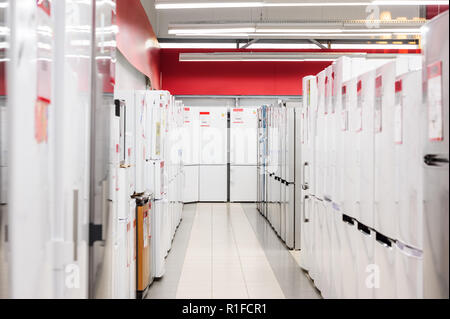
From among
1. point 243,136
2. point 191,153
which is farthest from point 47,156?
point 243,136

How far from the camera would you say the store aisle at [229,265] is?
446cm

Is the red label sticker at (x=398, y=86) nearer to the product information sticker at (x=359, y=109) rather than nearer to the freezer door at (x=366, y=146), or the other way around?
the freezer door at (x=366, y=146)

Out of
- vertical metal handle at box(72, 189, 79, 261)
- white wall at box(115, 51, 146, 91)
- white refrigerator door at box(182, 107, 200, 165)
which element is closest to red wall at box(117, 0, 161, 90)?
white wall at box(115, 51, 146, 91)

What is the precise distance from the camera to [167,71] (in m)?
12.1

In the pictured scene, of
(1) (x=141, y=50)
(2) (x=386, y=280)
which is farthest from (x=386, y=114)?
(1) (x=141, y=50)

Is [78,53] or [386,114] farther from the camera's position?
[386,114]

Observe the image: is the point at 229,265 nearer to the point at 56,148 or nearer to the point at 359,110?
the point at 359,110

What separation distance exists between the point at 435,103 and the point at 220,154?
9584 mm

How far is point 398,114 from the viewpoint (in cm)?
249

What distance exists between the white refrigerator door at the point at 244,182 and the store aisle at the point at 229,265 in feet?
8.93

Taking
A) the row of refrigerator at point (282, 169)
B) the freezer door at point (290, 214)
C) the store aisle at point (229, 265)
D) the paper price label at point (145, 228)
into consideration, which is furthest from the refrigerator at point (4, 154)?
the freezer door at point (290, 214)

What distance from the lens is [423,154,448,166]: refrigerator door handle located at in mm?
1851

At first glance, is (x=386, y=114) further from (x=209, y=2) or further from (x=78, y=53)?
(x=209, y=2)
